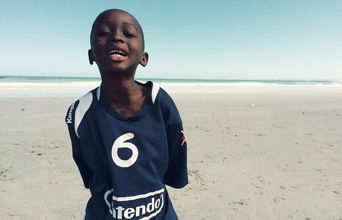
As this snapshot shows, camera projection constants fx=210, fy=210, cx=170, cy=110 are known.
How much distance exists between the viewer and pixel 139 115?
948 mm

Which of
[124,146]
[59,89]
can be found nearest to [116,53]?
[124,146]

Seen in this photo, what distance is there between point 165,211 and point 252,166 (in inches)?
126

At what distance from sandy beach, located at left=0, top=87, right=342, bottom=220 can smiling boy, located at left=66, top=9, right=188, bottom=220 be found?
184 cm

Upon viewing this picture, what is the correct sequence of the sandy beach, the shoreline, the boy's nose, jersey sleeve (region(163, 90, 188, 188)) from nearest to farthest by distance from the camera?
the boy's nose → jersey sleeve (region(163, 90, 188, 188)) → the sandy beach → the shoreline

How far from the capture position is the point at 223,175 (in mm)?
3535

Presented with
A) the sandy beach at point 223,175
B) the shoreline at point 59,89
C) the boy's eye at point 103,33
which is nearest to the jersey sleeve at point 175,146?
the boy's eye at point 103,33

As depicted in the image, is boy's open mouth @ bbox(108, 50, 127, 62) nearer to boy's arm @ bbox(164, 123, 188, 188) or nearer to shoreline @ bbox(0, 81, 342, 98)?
boy's arm @ bbox(164, 123, 188, 188)

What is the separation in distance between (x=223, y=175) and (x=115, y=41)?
319 cm

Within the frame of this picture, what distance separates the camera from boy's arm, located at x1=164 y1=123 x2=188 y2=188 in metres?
1.04

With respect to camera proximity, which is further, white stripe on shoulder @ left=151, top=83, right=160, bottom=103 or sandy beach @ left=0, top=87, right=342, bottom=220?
sandy beach @ left=0, top=87, right=342, bottom=220

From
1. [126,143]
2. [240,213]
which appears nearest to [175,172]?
[126,143]

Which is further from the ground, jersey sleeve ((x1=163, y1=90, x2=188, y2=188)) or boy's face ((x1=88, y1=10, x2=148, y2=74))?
boy's face ((x1=88, y1=10, x2=148, y2=74))

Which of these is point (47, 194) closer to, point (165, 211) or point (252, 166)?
point (165, 211)

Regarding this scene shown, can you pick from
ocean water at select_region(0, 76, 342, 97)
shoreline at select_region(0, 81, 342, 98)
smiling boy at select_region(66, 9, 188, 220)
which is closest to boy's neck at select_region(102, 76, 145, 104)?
smiling boy at select_region(66, 9, 188, 220)
